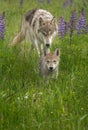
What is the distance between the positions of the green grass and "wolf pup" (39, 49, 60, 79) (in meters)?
0.12

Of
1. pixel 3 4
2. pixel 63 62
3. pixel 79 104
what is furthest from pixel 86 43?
pixel 3 4

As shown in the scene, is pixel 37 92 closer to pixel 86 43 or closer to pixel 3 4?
pixel 86 43

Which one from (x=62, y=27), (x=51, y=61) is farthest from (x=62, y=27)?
(x=51, y=61)

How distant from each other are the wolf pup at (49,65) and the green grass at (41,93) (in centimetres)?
12

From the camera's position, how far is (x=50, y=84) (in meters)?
5.98

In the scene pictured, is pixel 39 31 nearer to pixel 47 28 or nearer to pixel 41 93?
pixel 47 28

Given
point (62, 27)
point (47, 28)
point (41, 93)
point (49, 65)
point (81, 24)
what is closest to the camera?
point (41, 93)

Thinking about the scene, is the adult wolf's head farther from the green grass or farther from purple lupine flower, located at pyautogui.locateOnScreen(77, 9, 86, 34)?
the green grass

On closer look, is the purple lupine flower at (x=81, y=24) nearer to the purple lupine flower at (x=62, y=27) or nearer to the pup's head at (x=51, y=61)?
the purple lupine flower at (x=62, y=27)

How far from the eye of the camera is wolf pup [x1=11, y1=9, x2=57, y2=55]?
9195mm

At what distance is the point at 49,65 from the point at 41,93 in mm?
1872

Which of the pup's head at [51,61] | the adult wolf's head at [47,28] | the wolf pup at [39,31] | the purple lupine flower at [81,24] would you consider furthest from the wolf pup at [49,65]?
the purple lupine flower at [81,24]

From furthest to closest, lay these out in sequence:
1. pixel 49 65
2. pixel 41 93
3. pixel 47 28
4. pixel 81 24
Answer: pixel 81 24 < pixel 47 28 < pixel 49 65 < pixel 41 93

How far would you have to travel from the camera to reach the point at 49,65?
23.7 feet
